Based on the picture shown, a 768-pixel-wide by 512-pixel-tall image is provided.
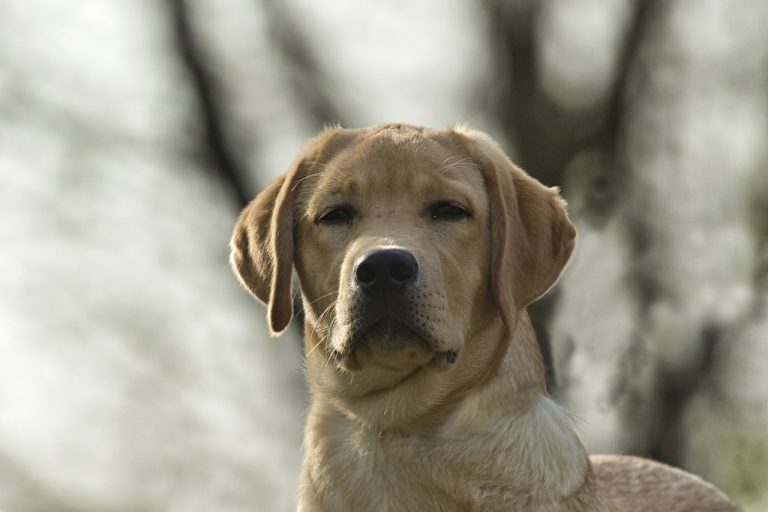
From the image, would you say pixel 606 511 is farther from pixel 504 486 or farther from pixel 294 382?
pixel 294 382

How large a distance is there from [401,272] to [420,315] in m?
0.20

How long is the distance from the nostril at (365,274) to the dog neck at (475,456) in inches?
27.6

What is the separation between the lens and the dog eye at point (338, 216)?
249 inches

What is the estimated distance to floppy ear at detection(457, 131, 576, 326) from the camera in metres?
6.25

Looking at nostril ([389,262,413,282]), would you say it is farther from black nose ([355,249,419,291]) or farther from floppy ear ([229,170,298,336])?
floppy ear ([229,170,298,336])

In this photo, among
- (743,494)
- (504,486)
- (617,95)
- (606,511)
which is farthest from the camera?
(743,494)

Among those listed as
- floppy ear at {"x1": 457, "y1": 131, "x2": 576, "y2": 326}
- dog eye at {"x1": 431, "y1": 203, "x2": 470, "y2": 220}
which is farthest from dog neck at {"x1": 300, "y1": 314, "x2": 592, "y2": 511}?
dog eye at {"x1": 431, "y1": 203, "x2": 470, "y2": 220}

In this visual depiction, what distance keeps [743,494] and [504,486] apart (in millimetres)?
9013

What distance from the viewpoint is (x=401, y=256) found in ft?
18.8

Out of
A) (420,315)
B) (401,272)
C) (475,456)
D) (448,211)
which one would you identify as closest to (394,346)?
(420,315)

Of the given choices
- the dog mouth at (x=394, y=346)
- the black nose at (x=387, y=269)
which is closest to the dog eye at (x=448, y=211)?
the black nose at (x=387, y=269)

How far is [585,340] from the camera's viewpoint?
1174cm

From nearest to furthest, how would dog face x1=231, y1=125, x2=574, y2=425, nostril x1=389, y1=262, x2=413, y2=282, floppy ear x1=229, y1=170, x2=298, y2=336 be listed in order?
nostril x1=389, y1=262, x2=413, y2=282, dog face x1=231, y1=125, x2=574, y2=425, floppy ear x1=229, y1=170, x2=298, y2=336

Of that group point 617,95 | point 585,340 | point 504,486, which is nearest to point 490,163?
point 504,486
